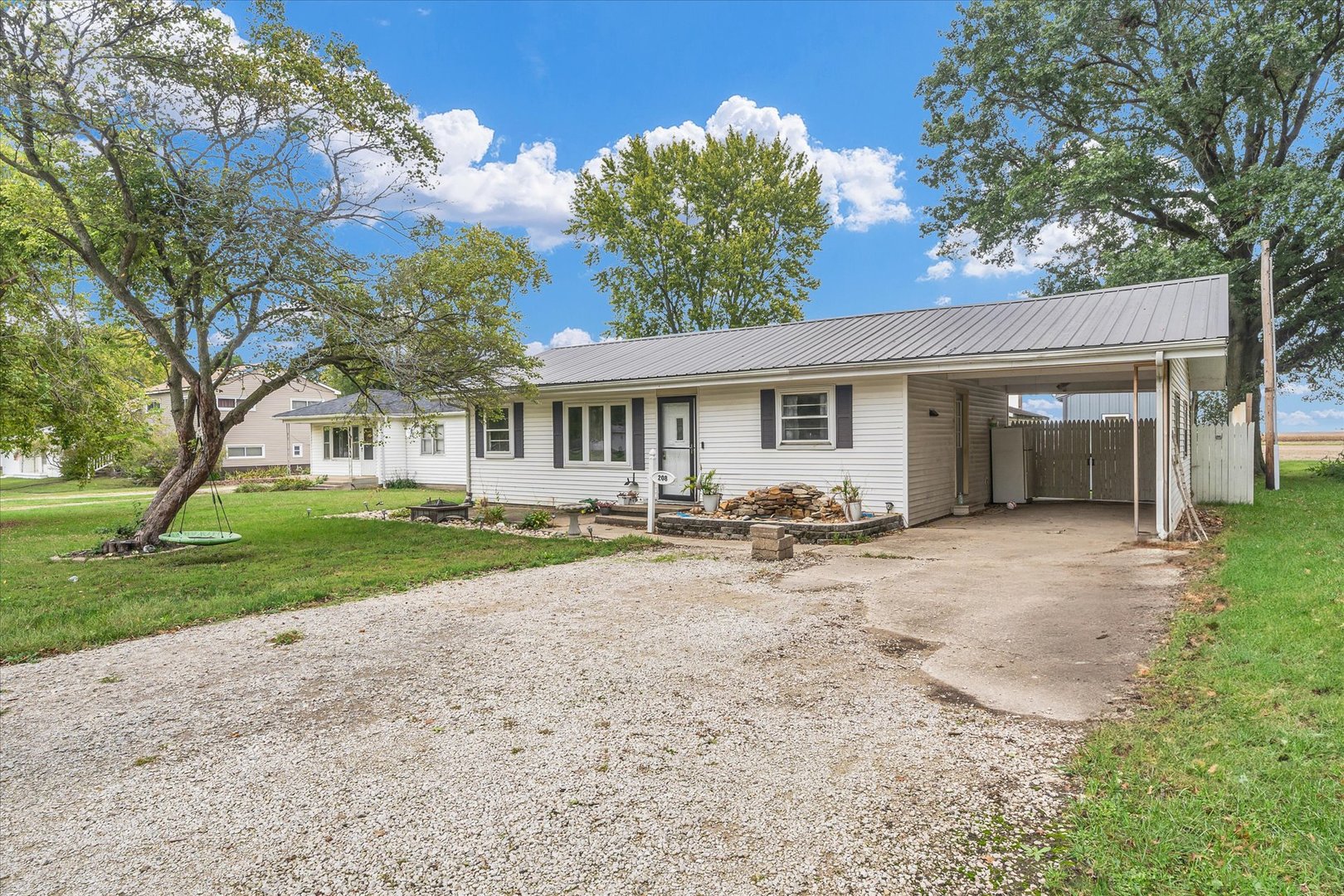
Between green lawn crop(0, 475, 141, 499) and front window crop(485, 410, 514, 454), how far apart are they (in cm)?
1543

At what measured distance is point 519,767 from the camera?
335 centimetres

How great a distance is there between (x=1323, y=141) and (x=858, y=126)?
12707mm

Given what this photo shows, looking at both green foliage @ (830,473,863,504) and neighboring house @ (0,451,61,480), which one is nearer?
green foliage @ (830,473,863,504)

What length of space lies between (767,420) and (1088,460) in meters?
8.11

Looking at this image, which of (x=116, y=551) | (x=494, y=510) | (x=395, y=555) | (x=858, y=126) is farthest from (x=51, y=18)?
(x=858, y=126)

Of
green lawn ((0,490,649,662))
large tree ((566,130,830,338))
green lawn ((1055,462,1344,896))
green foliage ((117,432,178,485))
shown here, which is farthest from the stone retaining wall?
green foliage ((117,432,178,485))

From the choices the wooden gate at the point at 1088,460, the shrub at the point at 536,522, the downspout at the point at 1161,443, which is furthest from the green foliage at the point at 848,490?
the wooden gate at the point at 1088,460

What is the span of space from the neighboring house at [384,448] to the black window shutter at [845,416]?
12929 millimetres

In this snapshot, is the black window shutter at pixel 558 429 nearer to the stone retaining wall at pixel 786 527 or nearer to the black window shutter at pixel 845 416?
the stone retaining wall at pixel 786 527

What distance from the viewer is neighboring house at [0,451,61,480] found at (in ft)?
114

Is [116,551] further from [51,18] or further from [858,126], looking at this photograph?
[858,126]

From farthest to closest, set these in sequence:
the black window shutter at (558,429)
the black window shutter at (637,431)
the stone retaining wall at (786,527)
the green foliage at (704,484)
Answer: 1. the black window shutter at (558,429)
2. the black window shutter at (637,431)
3. the green foliage at (704,484)
4. the stone retaining wall at (786,527)

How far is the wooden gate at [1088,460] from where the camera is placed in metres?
15.3

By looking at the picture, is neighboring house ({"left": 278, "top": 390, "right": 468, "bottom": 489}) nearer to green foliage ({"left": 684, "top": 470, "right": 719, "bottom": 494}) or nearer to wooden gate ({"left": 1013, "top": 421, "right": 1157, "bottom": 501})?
green foliage ({"left": 684, "top": 470, "right": 719, "bottom": 494})
